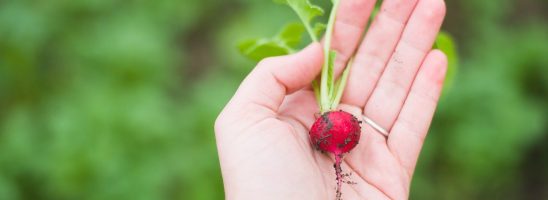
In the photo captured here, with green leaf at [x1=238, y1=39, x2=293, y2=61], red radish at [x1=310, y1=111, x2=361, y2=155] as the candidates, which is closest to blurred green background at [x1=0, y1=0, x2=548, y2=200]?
green leaf at [x1=238, y1=39, x2=293, y2=61]

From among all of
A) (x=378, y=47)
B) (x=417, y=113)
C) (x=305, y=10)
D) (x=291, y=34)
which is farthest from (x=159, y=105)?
(x=417, y=113)

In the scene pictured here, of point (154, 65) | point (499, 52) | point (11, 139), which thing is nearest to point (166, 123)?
point (154, 65)

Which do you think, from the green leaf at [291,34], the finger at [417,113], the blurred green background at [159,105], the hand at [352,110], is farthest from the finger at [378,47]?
the blurred green background at [159,105]

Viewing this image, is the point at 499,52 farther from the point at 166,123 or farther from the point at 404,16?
the point at 166,123

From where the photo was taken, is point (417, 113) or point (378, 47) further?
point (378, 47)

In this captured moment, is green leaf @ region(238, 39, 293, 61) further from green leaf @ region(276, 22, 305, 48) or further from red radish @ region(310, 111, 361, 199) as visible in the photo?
red radish @ region(310, 111, 361, 199)

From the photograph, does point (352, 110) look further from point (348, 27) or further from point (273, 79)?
point (273, 79)

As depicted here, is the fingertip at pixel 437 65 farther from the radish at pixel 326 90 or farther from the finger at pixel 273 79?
the finger at pixel 273 79
